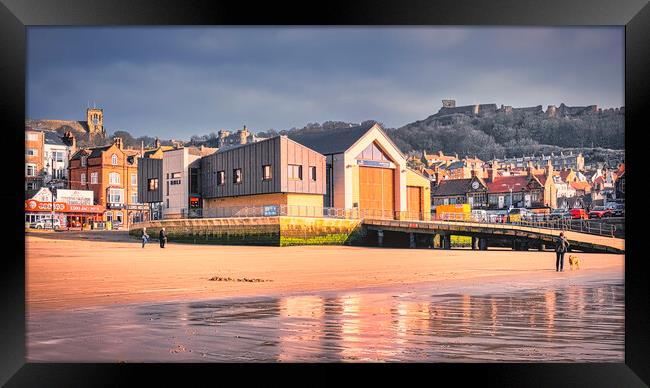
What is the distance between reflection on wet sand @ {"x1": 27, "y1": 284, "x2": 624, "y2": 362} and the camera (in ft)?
23.1

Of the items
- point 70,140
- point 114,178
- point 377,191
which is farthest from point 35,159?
point 377,191

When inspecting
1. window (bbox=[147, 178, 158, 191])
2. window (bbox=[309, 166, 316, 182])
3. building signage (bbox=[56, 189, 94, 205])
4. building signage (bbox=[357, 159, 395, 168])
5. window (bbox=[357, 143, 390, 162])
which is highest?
window (bbox=[357, 143, 390, 162])

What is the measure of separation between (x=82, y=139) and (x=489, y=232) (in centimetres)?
4574

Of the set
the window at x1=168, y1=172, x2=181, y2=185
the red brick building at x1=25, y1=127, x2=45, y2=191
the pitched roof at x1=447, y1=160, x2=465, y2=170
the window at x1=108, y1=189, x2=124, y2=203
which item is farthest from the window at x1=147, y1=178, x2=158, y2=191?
the pitched roof at x1=447, y1=160, x2=465, y2=170

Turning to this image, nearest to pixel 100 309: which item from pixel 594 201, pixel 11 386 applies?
pixel 11 386

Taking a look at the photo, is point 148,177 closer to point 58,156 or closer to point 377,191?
point 377,191

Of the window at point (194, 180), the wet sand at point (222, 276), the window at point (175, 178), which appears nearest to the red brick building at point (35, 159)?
the window at point (175, 178)

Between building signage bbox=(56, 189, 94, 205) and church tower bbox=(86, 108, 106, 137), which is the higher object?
church tower bbox=(86, 108, 106, 137)

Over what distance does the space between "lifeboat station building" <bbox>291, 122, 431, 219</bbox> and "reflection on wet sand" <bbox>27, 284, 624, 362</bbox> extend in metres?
33.9

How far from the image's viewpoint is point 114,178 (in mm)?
63938

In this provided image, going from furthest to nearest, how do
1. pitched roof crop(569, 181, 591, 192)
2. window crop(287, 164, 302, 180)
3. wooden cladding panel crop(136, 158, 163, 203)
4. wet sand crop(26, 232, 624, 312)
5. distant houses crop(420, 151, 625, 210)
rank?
pitched roof crop(569, 181, 591, 192) → distant houses crop(420, 151, 625, 210) → wooden cladding panel crop(136, 158, 163, 203) → window crop(287, 164, 302, 180) → wet sand crop(26, 232, 624, 312)

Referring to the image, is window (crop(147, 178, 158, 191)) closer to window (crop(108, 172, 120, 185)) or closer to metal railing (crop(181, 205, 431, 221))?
metal railing (crop(181, 205, 431, 221))

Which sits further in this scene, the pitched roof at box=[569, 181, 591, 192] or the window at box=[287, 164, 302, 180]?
the pitched roof at box=[569, 181, 591, 192]

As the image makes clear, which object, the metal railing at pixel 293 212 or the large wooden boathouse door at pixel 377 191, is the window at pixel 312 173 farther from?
the large wooden boathouse door at pixel 377 191
